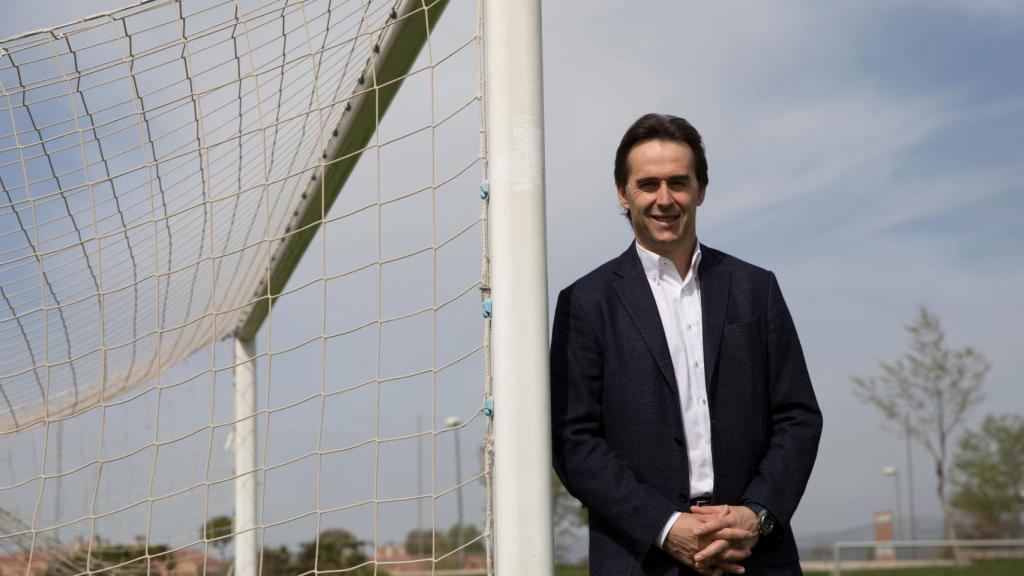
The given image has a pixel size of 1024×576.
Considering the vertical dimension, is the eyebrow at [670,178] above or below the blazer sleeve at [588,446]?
above

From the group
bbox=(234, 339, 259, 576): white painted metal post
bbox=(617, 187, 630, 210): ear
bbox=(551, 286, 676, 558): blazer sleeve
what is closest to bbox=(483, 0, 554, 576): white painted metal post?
bbox=(551, 286, 676, 558): blazer sleeve

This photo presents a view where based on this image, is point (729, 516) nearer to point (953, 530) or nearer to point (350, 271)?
point (350, 271)

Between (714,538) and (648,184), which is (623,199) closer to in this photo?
(648,184)

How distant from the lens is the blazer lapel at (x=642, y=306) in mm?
1991

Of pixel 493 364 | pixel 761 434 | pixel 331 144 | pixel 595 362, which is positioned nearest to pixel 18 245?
pixel 331 144

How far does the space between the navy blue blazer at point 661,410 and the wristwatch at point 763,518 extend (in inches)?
0.5

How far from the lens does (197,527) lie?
8484mm

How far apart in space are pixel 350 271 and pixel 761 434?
1284 millimetres

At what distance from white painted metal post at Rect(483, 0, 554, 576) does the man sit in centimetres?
5

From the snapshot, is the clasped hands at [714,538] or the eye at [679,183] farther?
the eye at [679,183]

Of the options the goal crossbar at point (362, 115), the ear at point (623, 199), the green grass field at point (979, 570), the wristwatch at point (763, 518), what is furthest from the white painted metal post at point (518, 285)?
the green grass field at point (979, 570)

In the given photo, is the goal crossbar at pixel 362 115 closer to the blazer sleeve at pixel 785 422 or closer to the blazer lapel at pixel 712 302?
the blazer lapel at pixel 712 302

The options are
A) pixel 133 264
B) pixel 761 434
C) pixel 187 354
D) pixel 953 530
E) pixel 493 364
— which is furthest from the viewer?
pixel 953 530

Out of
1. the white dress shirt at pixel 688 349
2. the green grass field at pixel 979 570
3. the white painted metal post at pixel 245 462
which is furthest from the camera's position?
the green grass field at pixel 979 570
